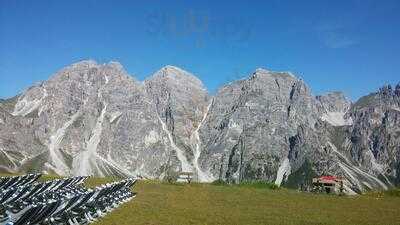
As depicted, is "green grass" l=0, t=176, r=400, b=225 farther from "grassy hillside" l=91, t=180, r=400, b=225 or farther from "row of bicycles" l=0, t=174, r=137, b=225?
"row of bicycles" l=0, t=174, r=137, b=225

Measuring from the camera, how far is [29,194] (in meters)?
27.6

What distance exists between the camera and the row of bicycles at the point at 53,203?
17656 mm

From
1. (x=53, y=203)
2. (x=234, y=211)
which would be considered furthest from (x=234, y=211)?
(x=53, y=203)

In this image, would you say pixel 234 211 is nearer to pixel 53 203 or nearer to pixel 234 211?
pixel 234 211

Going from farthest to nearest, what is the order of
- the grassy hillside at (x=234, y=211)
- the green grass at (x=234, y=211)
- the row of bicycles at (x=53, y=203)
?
1. the grassy hillside at (x=234, y=211)
2. the green grass at (x=234, y=211)
3. the row of bicycles at (x=53, y=203)

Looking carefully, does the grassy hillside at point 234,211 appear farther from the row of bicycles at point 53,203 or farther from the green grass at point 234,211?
the row of bicycles at point 53,203

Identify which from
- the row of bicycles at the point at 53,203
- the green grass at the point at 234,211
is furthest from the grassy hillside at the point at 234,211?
the row of bicycles at the point at 53,203

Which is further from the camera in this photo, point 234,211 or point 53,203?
point 234,211

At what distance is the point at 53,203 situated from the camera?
1902cm

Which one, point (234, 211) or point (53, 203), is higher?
point (234, 211)

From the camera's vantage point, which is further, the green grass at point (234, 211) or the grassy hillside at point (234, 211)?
the grassy hillside at point (234, 211)

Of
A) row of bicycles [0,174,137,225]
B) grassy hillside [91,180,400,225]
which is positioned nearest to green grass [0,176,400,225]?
grassy hillside [91,180,400,225]

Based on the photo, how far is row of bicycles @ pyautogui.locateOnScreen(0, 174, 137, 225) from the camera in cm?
1766

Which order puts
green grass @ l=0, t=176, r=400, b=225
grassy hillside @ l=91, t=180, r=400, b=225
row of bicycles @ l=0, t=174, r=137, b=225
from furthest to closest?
grassy hillside @ l=91, t=180, r=400, b=225 → green grass @ l=0, t=176, r=400, b=225 → row of bicycles @ l=0, t=174, r=137, b=225
